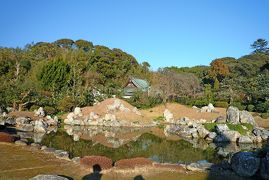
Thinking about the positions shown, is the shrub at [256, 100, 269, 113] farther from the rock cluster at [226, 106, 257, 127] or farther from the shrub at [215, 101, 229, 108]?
the rock cluster at [226, 106, 257, 127]

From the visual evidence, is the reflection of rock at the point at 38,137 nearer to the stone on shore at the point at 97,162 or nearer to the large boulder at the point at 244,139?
the stone on shore at the point at 97,162

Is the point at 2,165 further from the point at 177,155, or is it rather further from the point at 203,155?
the point at 203,155

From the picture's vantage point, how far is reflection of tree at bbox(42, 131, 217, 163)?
18094 millimetres

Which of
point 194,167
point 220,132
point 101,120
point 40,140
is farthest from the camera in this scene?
point 101,120

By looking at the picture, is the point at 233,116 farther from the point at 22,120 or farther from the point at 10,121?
the point at 10,121

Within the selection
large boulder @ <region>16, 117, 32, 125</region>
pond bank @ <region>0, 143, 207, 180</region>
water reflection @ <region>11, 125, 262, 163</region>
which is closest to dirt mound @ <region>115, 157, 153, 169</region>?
pond bank @ <region>0, 143, 207, 180</region>

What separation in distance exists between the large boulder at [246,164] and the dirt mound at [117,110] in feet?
71.3

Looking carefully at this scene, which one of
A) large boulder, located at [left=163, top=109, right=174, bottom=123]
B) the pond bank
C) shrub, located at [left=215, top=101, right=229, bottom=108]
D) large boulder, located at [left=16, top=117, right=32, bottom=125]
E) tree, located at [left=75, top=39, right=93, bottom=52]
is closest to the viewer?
the pond bank

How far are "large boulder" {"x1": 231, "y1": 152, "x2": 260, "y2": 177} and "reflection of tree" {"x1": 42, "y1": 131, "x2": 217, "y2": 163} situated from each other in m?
4.03

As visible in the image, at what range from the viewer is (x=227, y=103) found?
142 ft

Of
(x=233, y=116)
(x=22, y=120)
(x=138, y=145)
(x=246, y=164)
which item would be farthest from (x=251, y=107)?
(x=246, y=164)

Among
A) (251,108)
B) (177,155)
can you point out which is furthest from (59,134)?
(251,108)

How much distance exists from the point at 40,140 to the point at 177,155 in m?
9.77

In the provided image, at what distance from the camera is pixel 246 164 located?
42.7 feet
